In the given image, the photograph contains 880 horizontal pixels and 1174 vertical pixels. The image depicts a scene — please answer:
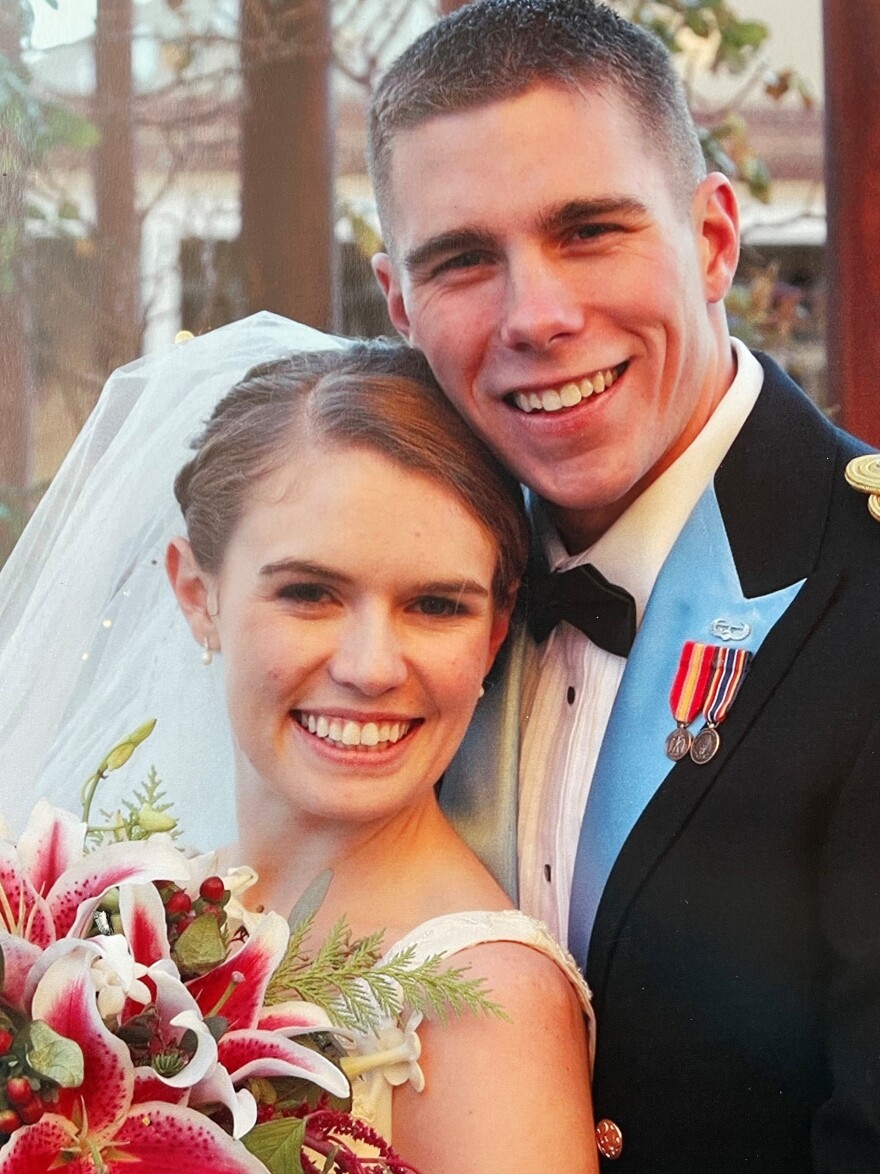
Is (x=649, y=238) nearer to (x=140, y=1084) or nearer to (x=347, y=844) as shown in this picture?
(x=347, y=844)

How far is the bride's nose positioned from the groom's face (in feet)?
0.73

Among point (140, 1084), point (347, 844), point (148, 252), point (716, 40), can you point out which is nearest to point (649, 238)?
point (716, 40)

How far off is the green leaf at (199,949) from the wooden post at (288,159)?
67 centimetres

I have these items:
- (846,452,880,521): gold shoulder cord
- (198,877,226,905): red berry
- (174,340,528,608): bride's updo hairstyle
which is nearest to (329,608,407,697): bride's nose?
(174,340,528,608): bride's updo hairstyle

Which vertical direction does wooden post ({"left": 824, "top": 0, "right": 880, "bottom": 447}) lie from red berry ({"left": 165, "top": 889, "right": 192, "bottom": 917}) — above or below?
above

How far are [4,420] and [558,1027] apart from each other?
2.74 feet

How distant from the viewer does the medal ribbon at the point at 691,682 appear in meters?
1.48

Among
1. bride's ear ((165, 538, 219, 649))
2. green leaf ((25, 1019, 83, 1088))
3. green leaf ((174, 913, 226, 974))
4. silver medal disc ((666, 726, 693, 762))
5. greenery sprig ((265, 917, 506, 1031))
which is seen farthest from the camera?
bride's ear ((165, 538, 219, 649))

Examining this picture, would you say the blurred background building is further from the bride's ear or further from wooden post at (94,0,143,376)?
the bride's ear

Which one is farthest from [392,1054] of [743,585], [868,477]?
[868,477]

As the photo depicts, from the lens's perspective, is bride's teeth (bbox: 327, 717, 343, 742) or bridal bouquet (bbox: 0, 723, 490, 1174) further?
Answer: bride's teeth (bbox: 327, 717, 343, 742)

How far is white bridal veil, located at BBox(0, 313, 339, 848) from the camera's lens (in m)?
1.62

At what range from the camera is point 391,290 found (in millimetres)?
1638

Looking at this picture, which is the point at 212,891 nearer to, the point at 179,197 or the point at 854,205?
the point at 179,197
